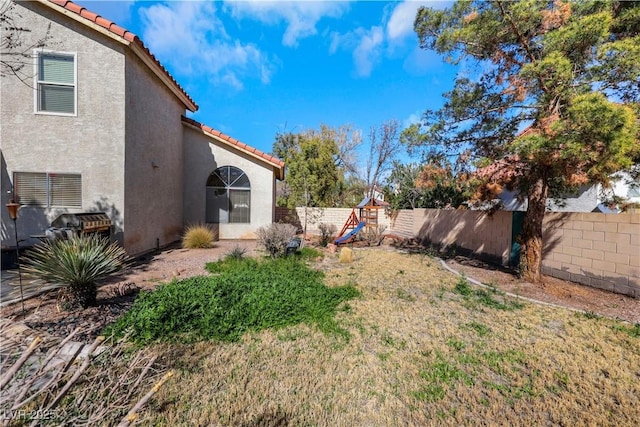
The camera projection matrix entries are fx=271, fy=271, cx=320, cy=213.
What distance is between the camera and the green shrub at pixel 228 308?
412cm

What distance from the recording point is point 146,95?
9570mm

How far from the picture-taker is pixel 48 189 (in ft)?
26.4

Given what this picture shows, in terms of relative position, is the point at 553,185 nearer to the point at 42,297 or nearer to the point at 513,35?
the point at 513,35

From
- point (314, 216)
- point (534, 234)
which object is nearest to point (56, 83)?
point (534, 234)

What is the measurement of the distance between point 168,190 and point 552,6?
1332 centimetres

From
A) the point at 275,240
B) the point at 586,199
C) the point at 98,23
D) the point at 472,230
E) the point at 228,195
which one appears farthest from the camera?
the point at 586,199

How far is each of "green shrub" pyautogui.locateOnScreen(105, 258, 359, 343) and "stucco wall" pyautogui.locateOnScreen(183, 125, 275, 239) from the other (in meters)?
7.66

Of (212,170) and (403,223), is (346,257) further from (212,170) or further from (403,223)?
(403,223)

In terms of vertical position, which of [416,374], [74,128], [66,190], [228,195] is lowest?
[416,374]

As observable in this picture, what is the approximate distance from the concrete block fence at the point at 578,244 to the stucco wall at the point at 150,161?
1264 cm

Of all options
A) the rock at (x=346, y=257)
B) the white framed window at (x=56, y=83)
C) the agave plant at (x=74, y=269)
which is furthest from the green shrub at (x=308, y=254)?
the white framed window at (x=56, y=83)

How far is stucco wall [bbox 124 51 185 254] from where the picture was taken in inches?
339

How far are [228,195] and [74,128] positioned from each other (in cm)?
638

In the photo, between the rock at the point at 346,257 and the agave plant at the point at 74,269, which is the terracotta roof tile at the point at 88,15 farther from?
the rock at the point at 346,257
